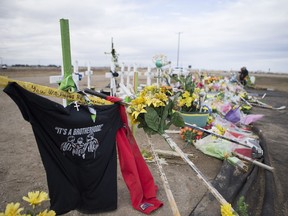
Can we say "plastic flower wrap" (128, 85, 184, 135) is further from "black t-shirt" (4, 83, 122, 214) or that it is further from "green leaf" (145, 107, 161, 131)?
"black t-shirt" (4, 83, 122, 214)

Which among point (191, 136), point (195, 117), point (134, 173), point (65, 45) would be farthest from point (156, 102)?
point (195, 117)

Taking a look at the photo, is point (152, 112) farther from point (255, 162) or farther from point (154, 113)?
point (255, 162)

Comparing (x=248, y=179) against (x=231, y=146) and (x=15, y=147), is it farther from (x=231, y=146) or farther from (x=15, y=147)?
(x=15, y=147)

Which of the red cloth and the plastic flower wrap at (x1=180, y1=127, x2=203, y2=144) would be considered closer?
the red cloth

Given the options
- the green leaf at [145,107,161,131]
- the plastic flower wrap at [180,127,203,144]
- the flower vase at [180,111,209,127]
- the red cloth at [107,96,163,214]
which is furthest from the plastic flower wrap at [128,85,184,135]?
the flower vase at [180,111,209,127]

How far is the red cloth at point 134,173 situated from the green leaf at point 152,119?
0.94 ft

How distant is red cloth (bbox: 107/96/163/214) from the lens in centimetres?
252

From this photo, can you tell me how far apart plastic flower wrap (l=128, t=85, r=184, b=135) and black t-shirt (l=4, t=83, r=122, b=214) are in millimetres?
239

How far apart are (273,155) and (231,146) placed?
0.90m

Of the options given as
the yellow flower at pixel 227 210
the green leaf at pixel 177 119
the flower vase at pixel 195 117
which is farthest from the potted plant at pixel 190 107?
the yellow flower at pixel 227 210

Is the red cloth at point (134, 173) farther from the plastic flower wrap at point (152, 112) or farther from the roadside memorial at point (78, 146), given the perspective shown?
the plastic flower wrap at point (152, 112)

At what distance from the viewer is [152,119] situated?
2.41 metres

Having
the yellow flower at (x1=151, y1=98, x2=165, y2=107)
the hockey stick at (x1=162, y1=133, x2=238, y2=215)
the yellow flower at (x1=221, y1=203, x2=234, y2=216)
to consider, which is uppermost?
the yellow flower at (x1=151, y1=98, x2=165, y2=107)

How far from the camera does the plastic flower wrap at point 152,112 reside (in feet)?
7.88
